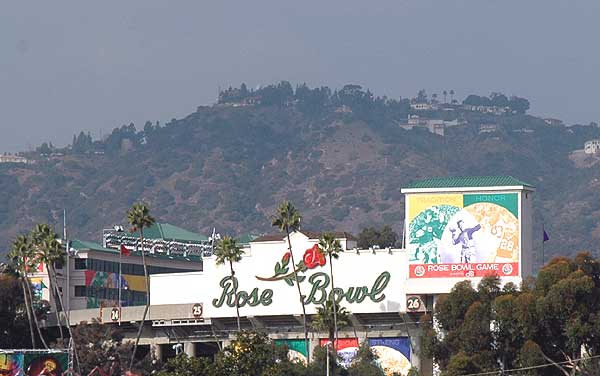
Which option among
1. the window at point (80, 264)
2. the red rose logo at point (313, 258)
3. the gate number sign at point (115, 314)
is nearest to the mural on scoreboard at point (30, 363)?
the red rose logo at point (313, 258)

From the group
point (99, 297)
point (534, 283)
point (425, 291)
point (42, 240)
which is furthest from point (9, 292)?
point (534, 283)

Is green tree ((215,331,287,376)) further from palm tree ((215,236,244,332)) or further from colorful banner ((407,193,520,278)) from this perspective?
colorful banner ((407,193,520,278))

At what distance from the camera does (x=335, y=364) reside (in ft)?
469

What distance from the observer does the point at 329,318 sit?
146m

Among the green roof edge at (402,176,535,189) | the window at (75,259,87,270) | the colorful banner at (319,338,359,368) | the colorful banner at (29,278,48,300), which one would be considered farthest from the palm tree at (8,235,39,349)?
the green roof edge at (402,176,535,189)

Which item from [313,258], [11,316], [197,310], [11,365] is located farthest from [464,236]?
[11,316]

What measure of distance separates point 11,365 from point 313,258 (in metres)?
34.3

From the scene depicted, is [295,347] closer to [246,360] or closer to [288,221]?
[288,221]

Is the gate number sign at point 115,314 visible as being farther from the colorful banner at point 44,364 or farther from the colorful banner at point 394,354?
the colorful banner at point 44,364

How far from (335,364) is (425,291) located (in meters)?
11.6

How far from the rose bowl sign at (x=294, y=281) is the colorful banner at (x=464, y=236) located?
4.36 metres

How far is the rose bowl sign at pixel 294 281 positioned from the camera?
505 ft

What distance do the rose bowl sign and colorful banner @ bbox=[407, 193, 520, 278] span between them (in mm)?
4356

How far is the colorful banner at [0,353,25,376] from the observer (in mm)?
133500
